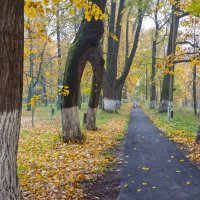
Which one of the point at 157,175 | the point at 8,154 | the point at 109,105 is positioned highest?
the point at 109,105

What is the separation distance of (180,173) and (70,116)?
212 inches

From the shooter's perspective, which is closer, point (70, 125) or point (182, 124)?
point (70, 125)

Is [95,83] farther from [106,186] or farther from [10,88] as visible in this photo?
[10,88]

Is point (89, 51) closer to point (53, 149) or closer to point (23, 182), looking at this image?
point (53, 149)

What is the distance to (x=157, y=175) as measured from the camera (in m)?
7.23

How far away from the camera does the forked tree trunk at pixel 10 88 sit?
4184mm

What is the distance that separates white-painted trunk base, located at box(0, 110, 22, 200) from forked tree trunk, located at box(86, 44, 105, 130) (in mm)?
9806

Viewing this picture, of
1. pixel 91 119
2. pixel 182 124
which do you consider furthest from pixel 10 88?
pixel 182 124

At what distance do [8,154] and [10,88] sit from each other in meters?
1.02

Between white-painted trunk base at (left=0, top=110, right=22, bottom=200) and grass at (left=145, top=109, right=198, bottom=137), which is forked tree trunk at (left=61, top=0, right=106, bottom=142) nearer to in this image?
grass at (left=145, top=109, right=198, bottom=137)

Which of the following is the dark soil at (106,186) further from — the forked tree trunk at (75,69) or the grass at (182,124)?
the grass at (182,124)

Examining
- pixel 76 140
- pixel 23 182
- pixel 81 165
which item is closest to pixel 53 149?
pixel 76 140

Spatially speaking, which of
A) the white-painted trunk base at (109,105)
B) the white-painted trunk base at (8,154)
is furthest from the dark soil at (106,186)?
the white-painted trunk base at (109,105)

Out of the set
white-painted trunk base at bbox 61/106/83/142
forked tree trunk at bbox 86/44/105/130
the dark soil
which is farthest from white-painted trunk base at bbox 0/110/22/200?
forked tree trunk at bbox 86/44/105/130
